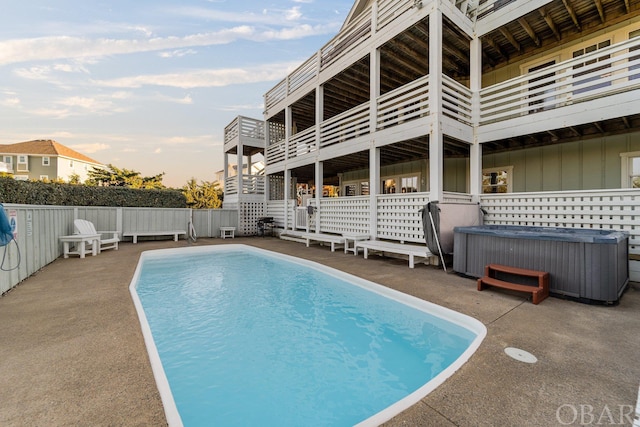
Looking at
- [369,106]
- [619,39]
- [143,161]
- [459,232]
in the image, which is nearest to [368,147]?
[369,106]

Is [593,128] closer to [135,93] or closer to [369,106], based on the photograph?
[369,106]

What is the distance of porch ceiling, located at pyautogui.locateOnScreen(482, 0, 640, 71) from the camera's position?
20.4ft

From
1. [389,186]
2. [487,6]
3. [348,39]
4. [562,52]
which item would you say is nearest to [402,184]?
[389,186]

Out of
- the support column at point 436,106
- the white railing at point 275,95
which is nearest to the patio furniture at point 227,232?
the white railing at point 275,95

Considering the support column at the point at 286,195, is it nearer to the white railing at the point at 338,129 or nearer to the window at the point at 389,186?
the white railing at the point at 338,129

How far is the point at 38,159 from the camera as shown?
2662 cm

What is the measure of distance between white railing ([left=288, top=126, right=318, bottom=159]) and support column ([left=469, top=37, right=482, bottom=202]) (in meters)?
5.50

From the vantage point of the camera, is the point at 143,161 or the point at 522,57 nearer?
the point at 522,57

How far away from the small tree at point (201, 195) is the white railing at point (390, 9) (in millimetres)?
12633

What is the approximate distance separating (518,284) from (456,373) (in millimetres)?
3016

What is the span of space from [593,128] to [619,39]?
2082 mm

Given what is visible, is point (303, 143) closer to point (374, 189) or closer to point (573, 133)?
point (374, 189)

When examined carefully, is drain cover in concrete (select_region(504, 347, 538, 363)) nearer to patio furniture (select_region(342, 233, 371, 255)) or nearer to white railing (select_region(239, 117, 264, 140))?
patio furniture (select_region(342, 233, 371, 255))

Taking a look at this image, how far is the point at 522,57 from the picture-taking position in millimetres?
7828
